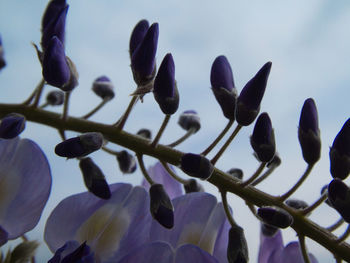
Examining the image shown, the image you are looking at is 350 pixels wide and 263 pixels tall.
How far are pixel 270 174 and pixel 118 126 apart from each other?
0.80 ft

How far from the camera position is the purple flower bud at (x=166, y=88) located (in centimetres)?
74

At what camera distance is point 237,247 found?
2.46 ft

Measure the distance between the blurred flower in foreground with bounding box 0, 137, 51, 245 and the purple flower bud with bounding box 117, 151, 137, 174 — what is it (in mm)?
175

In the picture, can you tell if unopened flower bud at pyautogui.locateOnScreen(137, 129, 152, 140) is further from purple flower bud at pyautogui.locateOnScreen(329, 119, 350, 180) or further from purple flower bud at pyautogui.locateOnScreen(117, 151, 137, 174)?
purple flower bud at pyautogui.locateOnScreen(329, 119, 350, 180)

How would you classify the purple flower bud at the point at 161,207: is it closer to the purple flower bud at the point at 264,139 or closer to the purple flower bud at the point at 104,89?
the purple flower bud at the point at 264,139

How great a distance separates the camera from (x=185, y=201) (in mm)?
837

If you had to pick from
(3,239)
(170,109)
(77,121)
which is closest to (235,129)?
(170,109)

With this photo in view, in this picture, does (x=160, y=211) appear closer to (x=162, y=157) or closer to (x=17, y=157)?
(x=162, y=157)

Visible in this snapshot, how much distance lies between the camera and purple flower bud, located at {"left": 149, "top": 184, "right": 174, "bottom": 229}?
0.74m

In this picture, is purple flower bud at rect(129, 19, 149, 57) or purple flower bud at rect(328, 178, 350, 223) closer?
purple flower bud at rect(328, 178, 350, 223)

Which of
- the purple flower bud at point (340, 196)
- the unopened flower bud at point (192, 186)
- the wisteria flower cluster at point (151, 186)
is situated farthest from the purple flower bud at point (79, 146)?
the purple flower bud at point (340, 196)

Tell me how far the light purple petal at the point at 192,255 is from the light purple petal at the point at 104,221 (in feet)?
0.33

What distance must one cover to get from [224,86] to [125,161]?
0.75 feet

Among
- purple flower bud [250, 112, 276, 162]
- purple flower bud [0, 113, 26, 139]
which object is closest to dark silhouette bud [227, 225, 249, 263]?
purple flower bud [250, 112, 276, 162]
